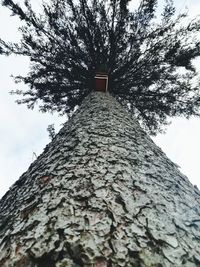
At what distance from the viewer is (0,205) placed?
171 centimetres

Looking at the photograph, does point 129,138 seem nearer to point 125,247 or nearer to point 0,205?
point 0,205

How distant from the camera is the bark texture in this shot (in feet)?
3.10

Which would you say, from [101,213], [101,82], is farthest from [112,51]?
[101,213]

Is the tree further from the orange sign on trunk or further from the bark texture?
the bark texture

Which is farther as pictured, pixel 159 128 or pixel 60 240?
pixel 159 128

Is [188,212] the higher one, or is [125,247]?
[188,212]

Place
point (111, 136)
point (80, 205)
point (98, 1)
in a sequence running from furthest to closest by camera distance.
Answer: point (98, 1), point (111, 136), point (80, 205)

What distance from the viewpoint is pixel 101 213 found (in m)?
1.15

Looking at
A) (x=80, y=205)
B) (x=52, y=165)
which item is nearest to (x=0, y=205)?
(x=52, y=165)

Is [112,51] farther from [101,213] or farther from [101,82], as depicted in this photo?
[101,213]

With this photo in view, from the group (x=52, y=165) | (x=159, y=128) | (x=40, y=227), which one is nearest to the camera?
(x=40, y=227)

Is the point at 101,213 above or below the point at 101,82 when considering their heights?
below

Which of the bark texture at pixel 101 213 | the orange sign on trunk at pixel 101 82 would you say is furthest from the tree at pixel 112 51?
the bark texture at pixel 101 213

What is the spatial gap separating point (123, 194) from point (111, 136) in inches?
31.7
